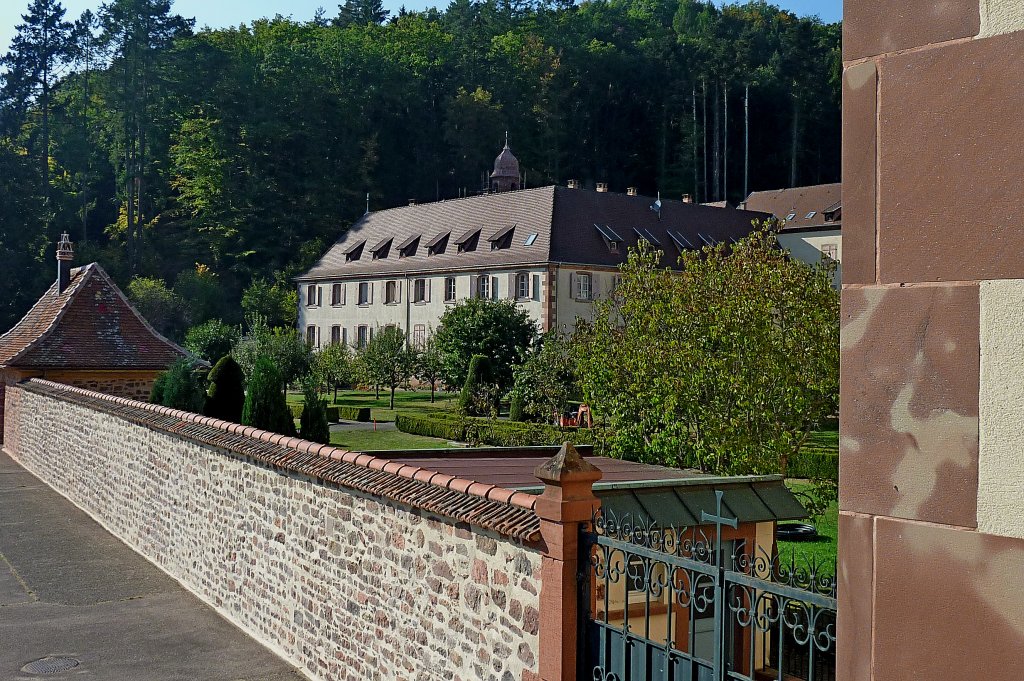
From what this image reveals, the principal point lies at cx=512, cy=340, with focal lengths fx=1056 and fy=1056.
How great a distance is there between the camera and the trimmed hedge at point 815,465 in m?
24.8

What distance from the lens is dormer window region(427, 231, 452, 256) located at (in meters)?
55.8

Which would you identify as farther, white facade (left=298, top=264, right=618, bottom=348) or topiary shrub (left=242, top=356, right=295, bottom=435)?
white facade (left=298, top=264, right=618, bottom=348)

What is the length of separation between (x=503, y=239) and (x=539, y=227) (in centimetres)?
223

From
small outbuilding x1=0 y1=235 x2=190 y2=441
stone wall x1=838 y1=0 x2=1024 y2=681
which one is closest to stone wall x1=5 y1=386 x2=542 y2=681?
stone wall x1=838 y1=0 x2=1024 y2=681

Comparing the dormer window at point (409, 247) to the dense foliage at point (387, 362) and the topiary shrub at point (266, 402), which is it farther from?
the topiary shrub at point (266, 402)

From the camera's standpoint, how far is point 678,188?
8500 cm

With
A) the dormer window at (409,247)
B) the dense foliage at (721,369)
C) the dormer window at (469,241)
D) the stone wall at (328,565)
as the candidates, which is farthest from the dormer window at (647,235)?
the stone wall at (328,565)

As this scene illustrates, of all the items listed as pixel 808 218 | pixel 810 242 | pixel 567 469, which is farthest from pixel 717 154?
pixel 567 469

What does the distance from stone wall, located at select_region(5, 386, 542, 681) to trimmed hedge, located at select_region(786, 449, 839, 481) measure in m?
15.2

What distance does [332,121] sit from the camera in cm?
7894

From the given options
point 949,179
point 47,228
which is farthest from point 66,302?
point 47,228

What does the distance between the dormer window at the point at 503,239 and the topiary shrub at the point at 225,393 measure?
97.7ft

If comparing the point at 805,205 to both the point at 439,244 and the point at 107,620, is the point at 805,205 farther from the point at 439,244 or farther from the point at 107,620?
the point at 107,620

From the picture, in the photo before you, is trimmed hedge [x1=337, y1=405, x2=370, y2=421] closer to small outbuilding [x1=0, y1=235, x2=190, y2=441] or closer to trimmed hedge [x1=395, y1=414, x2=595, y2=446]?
trimmed hedge [x1=395, y1=414, x2=595, y2=446]
